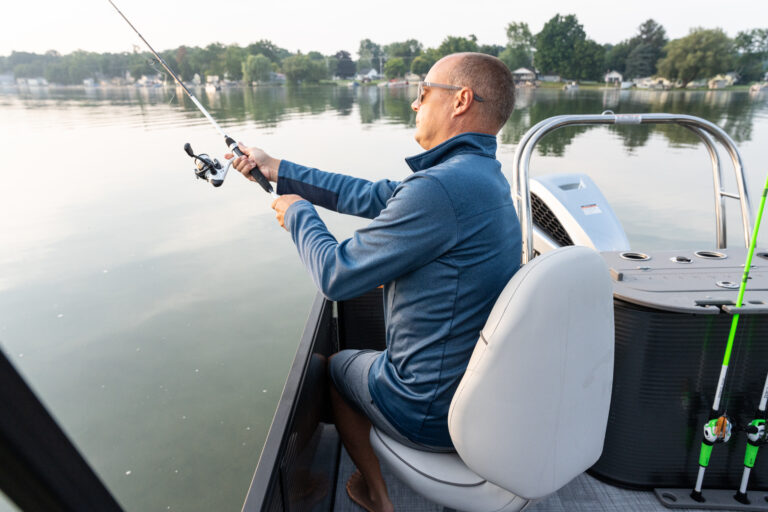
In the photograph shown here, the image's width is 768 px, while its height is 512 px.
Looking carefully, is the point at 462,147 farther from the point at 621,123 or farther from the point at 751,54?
the point at 751,54

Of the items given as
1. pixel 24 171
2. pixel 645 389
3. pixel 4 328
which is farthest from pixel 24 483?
pixel 24 171

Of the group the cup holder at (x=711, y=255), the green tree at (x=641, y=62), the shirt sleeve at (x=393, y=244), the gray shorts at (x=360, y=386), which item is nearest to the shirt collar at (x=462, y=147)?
the shirt sleeve at (x=393, y=244)

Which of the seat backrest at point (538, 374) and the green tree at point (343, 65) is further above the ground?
the green tree at point (343, 65)

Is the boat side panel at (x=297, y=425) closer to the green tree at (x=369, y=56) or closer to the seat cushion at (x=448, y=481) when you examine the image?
the seat cushion at (x=448, y=481)

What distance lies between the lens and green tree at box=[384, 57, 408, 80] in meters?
79.8

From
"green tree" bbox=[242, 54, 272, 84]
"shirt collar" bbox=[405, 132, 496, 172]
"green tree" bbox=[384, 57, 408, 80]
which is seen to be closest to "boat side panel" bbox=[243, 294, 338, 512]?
"shirt collar" bbox=[405, 132, 496, 172]

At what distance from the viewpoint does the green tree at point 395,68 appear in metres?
79.8

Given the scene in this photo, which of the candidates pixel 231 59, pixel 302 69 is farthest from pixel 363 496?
pixel 302 69

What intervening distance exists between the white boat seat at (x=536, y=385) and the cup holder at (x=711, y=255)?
93cm

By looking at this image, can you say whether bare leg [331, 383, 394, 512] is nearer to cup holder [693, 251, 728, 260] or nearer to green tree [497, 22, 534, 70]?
cup holder [693, 251, 728, 260]

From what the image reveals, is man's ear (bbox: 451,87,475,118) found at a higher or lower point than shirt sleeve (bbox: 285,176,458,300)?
higher

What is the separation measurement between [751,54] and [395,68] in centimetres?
5133

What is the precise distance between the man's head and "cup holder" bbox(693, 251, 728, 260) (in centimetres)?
102

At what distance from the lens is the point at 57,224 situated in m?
8.32
